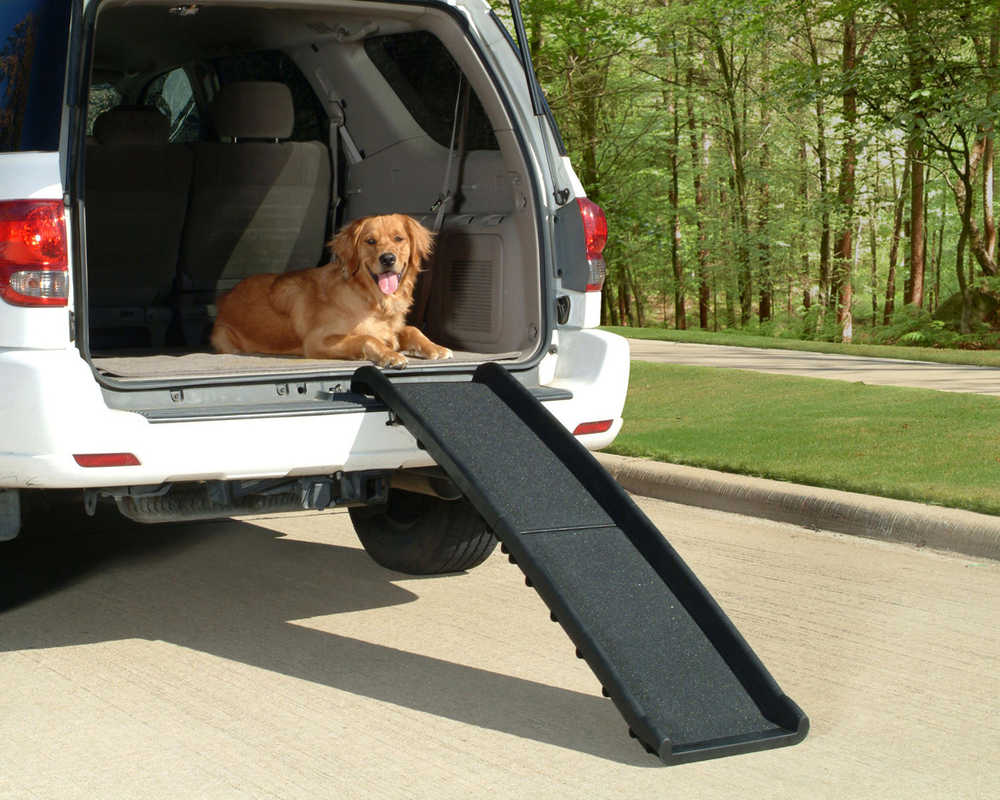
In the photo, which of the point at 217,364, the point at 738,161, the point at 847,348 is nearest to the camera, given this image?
the point at 217,364

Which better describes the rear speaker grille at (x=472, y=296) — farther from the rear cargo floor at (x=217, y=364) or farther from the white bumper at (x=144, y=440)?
Answer: the white bumper at (x=144, y=440)

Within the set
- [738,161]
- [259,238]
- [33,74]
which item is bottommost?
[259,238]

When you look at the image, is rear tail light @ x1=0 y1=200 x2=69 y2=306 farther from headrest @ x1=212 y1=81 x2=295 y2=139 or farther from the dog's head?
headrest @ x1=212 y1=81 x2=295 y2=139

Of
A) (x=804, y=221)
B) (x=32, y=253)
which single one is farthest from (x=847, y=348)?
(x=804, y=221)

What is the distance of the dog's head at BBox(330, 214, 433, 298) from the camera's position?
6020 millimetres

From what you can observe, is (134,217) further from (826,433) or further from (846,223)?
(846,223)

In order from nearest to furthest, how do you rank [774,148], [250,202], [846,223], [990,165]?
[250,202] → [990,165] → [846,223] → [774,148]

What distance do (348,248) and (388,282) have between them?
0.23 meters

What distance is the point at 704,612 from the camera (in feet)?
14.8

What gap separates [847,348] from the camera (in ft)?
55.5

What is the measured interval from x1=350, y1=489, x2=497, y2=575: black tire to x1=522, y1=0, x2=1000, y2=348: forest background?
15740 mm

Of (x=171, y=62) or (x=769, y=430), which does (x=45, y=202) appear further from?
(x=769, y=430)

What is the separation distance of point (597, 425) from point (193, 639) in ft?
5.63

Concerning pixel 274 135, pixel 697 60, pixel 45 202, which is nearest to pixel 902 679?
pixel 45 202
